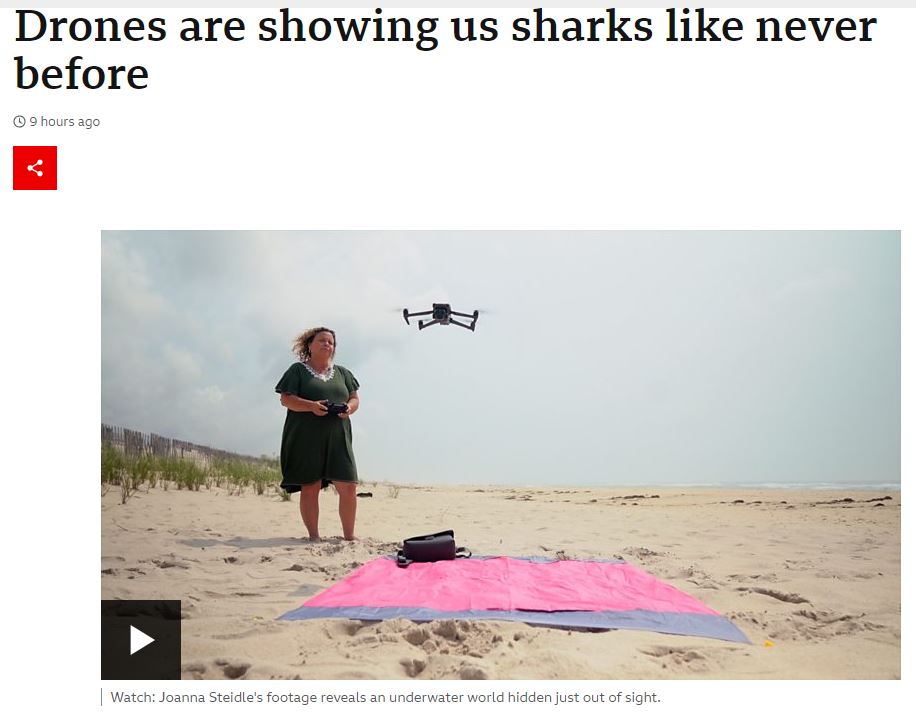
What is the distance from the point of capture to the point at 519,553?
567 centimetres

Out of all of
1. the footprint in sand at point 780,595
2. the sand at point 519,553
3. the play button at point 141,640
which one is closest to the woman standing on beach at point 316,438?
the sand at point 519,553

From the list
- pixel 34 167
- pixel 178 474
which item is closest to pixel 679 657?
pixel 34 167

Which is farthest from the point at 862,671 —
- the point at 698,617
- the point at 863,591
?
the point at 863,591

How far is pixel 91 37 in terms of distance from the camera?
4.22m

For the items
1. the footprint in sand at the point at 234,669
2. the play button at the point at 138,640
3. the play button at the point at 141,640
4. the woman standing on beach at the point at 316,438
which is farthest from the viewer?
the woman standing on beach at the point at 316,438

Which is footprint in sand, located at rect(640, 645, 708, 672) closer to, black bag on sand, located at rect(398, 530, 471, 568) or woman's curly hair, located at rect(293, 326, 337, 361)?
black bag on sand, located at rect(398, 530, 471, 568)

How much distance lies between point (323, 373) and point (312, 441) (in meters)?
0.60

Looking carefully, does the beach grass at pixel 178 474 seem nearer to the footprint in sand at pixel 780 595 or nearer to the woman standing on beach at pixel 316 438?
the woman standing on beach at pixel 316 438

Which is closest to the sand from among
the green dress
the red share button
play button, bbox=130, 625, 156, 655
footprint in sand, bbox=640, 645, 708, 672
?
footprint in sand, bbox=640, 645, 708, 672

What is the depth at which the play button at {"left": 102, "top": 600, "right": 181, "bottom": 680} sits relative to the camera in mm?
3092

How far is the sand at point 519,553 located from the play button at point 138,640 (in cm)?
16

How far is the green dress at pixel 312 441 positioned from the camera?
595cm

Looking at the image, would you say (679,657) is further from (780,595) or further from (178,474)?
(178,474)

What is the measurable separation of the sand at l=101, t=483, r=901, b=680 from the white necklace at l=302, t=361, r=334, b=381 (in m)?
1.39
